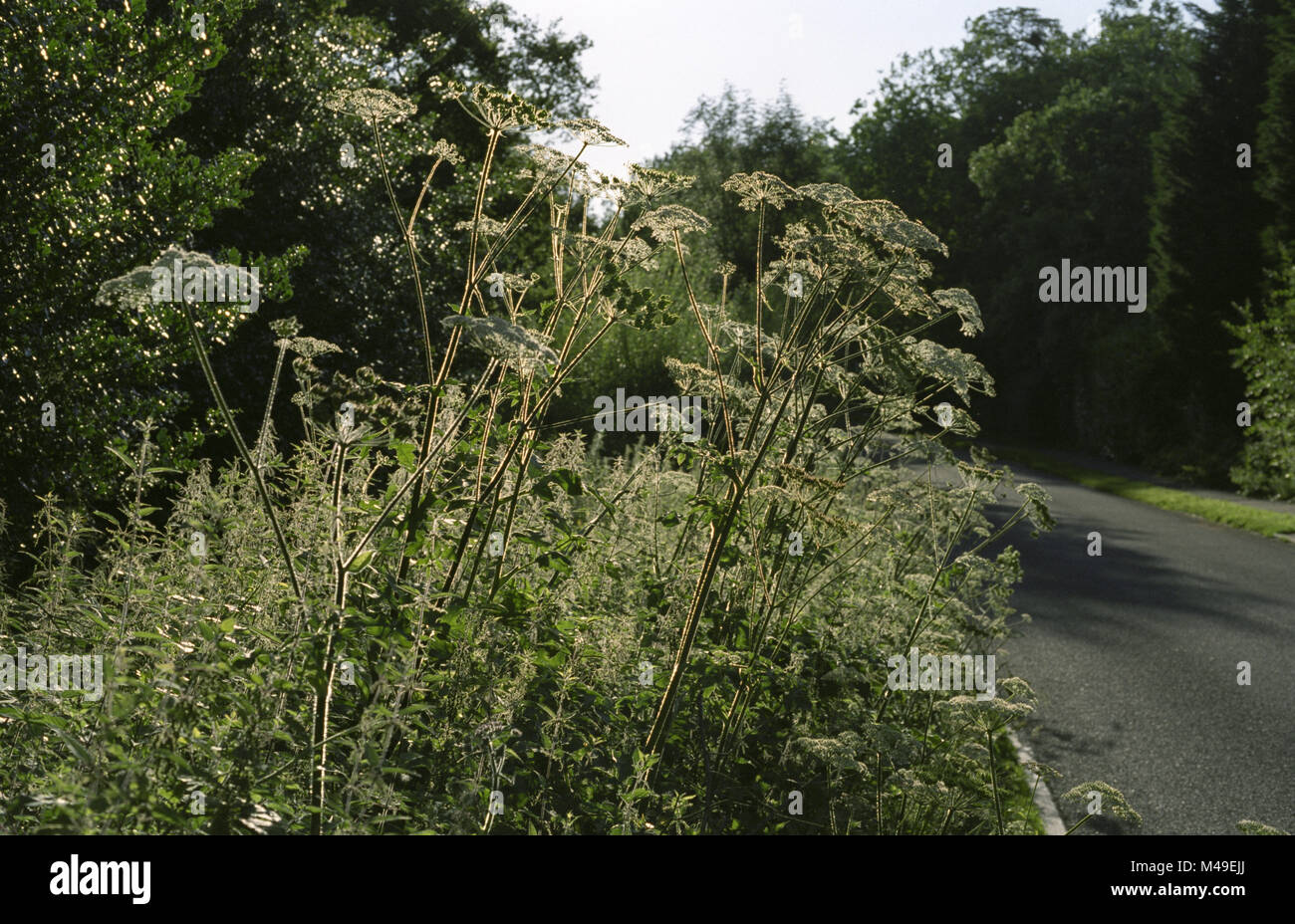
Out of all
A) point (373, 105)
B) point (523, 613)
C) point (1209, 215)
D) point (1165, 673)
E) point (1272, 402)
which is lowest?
point (1165, 673)

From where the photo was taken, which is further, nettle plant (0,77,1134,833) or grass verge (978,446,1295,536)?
grass verge (978,446,1295,536)

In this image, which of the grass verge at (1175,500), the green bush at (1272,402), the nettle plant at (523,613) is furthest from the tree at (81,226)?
the green bush at (1272,402)

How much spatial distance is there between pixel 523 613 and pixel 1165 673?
21.5ft

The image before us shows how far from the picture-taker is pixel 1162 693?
7.27 meters

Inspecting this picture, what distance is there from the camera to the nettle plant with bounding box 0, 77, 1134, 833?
7.36 ft

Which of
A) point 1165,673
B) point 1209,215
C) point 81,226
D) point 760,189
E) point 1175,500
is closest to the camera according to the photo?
point 760,189

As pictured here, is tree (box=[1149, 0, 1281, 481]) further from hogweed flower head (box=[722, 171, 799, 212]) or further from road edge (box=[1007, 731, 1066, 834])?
hogweed flower head (box=[722, 171, 799, 212])

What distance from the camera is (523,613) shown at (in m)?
3.12

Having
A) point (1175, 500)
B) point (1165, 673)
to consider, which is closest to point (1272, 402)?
point (1175, 500)

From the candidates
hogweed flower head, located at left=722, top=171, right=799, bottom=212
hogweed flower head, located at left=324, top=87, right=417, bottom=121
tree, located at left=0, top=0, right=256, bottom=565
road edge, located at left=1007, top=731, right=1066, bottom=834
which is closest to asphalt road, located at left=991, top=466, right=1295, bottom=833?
road edge, located at left=1007, top=731, right=1066, bottom=834

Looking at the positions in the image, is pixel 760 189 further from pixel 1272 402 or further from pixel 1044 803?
pixel 1272 402

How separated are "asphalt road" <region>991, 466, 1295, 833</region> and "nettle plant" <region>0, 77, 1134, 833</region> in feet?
4.73
